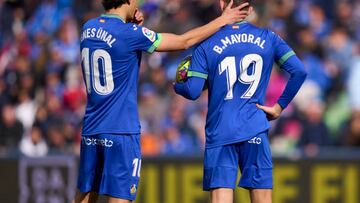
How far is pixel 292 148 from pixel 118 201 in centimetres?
666

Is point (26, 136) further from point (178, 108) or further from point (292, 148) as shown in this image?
point (292, 148)

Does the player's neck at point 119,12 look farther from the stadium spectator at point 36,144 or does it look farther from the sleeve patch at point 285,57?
the stadium spectator at point 36,144

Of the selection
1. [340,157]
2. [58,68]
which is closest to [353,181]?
[340,157]

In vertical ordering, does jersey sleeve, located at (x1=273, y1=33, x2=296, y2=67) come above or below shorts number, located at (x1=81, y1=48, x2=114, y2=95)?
above

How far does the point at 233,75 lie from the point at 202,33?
0.44 m

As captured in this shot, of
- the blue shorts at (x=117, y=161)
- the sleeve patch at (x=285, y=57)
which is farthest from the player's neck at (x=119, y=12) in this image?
the sleeve patch at (x=285, y=57)

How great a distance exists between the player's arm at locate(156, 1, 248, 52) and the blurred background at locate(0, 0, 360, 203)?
15.6ft

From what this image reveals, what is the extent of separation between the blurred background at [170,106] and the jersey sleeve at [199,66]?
4766 millimetres

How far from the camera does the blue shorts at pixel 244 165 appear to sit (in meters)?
9.30

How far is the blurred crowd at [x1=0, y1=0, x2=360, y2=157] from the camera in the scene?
15.8m

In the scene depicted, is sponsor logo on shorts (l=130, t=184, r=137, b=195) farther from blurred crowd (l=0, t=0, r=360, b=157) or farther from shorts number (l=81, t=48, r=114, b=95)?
blurred crowd (l=0, t=0, r=360, b=157)

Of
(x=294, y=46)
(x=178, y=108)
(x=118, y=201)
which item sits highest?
(x=294, y=46)

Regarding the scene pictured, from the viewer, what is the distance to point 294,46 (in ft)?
57.7

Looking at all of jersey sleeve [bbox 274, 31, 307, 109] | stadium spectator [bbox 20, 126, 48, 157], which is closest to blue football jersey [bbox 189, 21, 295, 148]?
jersey sleeve [bbox 274, 31, 307, 109]
